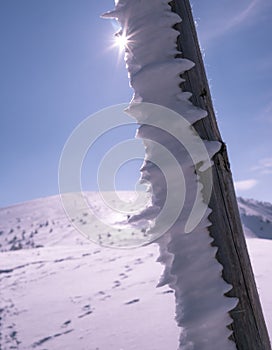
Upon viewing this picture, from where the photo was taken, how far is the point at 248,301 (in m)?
1.18

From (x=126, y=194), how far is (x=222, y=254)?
2866cm

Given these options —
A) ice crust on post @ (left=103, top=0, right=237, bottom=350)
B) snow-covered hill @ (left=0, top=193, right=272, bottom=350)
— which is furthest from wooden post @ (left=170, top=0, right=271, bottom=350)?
snow-covered hill @ (left=0, top=193, right=272, bottom=350)

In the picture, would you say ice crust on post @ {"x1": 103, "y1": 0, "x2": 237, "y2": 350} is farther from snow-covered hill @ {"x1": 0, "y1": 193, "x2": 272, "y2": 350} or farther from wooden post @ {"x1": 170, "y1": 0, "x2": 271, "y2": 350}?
snow-covered hill @ {"x1": 0, "y1": 193, "x2": 272, "y2": 350}

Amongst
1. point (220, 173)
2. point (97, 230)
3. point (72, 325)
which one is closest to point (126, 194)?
point (97, 230)

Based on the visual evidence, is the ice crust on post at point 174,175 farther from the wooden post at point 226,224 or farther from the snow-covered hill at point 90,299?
the snow-covered hill at point 90,299

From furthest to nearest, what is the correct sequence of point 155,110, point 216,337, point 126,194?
point 126,194
point 155,110
point 216,337

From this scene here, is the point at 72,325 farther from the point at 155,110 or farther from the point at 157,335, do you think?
the point at 155,110

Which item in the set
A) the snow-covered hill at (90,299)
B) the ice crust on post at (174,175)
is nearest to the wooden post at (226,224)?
the ice crust on post at (174,175)

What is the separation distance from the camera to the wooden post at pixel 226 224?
1166 mm

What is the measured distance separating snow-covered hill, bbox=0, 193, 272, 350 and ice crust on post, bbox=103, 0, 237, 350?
329 centimetres

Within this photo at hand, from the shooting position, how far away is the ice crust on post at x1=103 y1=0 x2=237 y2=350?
114cm

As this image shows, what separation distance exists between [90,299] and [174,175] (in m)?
5.79

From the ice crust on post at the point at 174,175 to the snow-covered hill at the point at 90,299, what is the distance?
3293mm

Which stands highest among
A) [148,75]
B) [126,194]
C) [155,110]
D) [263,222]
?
[126,194]
